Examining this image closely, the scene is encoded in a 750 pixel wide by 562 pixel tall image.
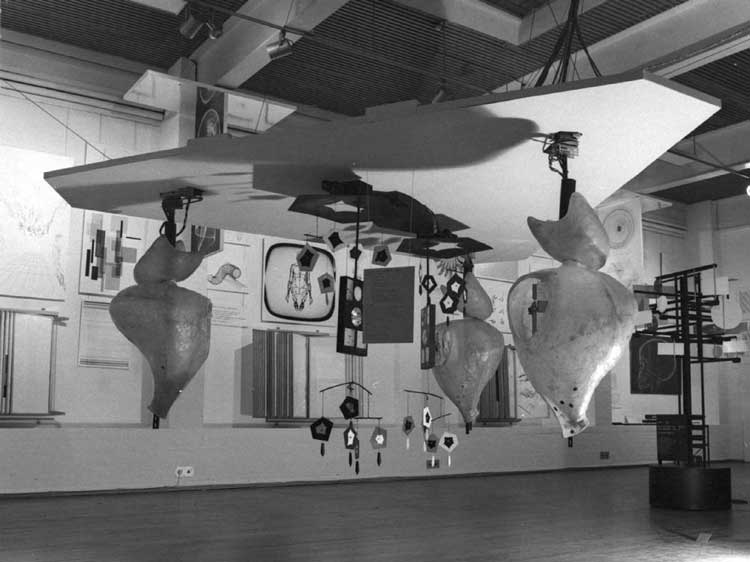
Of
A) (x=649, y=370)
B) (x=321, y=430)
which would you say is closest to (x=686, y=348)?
(x=321, y=430)

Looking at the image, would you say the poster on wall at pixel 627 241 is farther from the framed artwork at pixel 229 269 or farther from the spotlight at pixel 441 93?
the framed artwork at pixel 229 269

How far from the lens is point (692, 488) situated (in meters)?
7.38

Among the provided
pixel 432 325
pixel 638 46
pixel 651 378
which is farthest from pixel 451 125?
pixel 651 378

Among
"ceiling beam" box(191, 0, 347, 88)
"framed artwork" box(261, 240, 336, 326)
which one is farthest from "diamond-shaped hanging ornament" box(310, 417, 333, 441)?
"framed artwork" box(261, 240, 336, 326)

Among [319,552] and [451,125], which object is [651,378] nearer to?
[319,552]

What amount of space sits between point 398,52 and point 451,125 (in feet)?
19.8

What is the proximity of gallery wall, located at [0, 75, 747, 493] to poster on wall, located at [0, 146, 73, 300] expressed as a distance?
0.46 ft

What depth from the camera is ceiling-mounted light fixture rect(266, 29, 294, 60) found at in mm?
7117

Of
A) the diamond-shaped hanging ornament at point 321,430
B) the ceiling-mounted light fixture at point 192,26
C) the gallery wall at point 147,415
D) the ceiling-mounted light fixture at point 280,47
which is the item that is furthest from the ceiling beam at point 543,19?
the diamond-shaped hanging ornament at point 321,430

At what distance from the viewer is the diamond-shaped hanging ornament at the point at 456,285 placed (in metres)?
3.23

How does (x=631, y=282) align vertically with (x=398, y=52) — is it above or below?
below

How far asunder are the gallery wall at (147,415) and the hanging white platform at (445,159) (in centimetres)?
493

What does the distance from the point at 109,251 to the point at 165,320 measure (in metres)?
5.91

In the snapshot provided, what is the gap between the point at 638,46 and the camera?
755 cm
